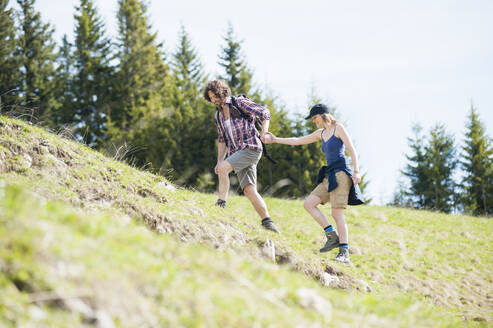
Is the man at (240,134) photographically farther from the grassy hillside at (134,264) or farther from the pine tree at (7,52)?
the pine tree at (7,52)

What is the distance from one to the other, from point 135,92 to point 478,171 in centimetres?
2811

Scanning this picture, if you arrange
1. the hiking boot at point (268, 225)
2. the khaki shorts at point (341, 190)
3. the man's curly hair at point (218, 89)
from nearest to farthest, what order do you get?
the khaki shorts at point (341, 190) < the man's curly hair at point (218, 89) < the hiking boot at point (268, 225)

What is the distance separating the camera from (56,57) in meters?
30.0

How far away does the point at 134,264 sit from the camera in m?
2.45

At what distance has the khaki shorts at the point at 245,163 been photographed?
603 centimetres

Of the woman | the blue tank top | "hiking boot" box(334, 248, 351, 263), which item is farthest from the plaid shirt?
"hiking boot" box(334, 248, 351, 263)

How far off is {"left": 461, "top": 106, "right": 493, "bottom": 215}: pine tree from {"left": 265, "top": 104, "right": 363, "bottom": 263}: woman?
28975 millimetres

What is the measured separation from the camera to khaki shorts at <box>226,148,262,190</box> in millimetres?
6028

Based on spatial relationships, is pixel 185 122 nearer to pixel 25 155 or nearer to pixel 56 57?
pixel 56 57

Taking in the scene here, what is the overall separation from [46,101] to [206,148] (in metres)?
13.4

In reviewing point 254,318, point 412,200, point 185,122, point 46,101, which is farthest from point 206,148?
point 254,318

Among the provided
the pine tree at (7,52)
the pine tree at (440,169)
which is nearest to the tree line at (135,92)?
the pine tree at (7,52)

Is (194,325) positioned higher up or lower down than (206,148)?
lower down

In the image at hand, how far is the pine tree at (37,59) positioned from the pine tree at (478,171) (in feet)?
107
